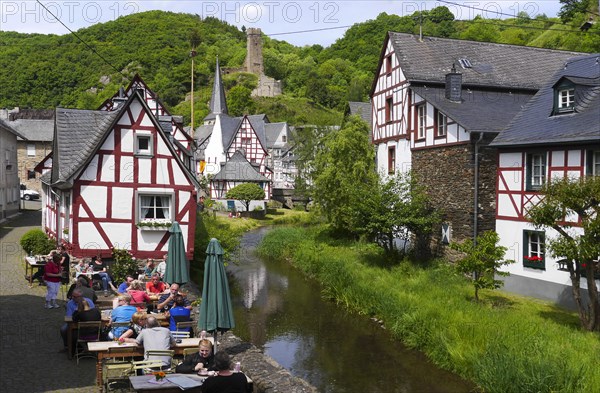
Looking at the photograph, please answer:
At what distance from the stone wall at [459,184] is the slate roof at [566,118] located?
1.69 meters

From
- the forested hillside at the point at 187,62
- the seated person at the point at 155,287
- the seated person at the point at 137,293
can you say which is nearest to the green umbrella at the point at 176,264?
the seated person at the point at 155,287

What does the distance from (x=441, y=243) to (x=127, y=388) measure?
16.8m

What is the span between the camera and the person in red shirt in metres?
13.9

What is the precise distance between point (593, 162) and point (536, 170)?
86.9 inches

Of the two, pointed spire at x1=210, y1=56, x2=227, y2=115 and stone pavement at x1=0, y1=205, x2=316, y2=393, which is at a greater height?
pointed spire at x1=210, y1=56, x2=227, y2=115

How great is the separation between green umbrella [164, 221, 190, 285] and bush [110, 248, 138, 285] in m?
3.37

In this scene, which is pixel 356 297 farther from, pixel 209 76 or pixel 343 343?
pixel 209 76

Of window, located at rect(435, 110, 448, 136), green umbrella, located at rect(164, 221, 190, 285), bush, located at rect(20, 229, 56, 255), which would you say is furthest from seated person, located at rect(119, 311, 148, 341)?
window, located at rect(435, 110, 448, 136)

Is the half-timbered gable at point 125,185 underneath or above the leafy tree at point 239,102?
underneath

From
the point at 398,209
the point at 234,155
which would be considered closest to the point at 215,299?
the point at 398,209

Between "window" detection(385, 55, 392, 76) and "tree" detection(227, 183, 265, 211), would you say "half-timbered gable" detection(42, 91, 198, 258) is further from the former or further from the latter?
"tree" detection(227, 183, 265, 211)

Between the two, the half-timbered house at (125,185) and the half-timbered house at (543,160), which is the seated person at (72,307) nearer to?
the half-timbered house at (125,185)

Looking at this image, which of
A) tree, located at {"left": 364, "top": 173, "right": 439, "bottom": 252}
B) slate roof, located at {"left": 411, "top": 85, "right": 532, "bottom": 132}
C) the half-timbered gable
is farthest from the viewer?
tree, located at {"left": 364, "top": 173, "right": 439, "bottom": 252}

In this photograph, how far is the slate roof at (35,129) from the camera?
5038 centimetres
